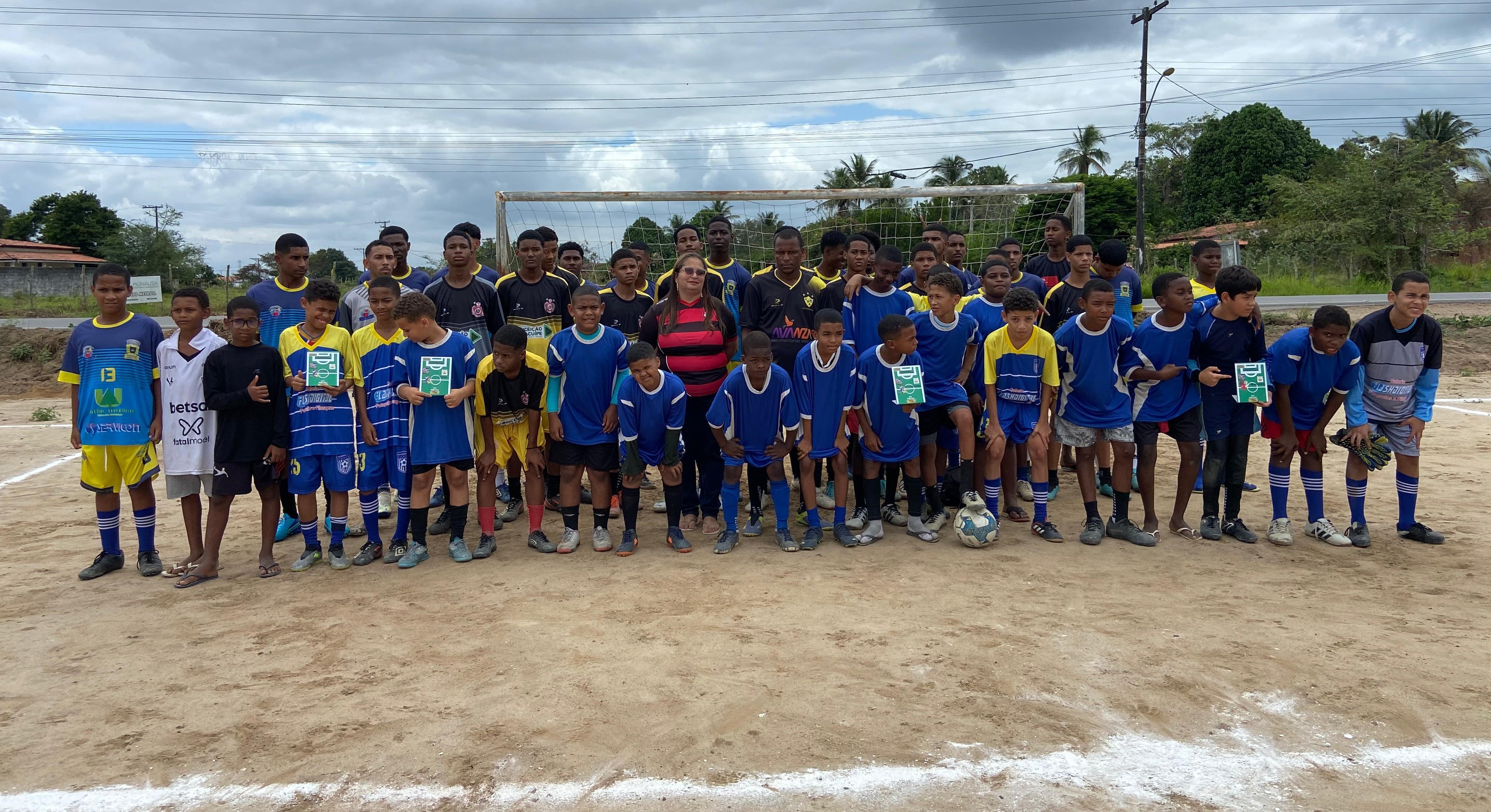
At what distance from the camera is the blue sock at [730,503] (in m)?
5.91

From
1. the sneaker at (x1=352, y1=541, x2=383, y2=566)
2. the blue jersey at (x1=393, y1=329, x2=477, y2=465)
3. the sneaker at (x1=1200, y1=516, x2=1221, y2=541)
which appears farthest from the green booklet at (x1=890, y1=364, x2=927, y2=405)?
the sneaker at (x1=352, y1=541, x2=383, y2=566)

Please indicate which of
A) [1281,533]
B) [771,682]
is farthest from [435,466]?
[1281,533]

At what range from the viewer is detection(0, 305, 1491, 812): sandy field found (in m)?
3.04

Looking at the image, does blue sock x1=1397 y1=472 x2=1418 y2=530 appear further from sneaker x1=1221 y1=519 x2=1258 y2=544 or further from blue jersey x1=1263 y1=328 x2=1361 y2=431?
sneaker x1=1221 y1=519 x2=1258 y2=544

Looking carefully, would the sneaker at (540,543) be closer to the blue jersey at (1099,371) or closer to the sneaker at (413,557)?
the sneaker at (413,557)

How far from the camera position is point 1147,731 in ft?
11.1

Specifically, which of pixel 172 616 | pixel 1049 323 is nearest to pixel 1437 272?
pixel 1049 323

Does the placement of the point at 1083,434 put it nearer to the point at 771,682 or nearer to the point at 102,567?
the point at 771,682

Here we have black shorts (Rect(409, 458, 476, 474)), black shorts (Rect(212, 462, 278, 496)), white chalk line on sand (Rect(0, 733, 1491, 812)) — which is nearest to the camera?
white chalk line on sand (Rect(0, 733, 1491, 812))

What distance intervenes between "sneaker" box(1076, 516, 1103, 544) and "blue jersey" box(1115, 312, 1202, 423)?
2.51ft

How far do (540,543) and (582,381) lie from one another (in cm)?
113

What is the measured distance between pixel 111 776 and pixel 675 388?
348 centimetres

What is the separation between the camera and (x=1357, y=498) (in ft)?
19.4

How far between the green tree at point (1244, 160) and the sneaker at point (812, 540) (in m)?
Result: 44.4
